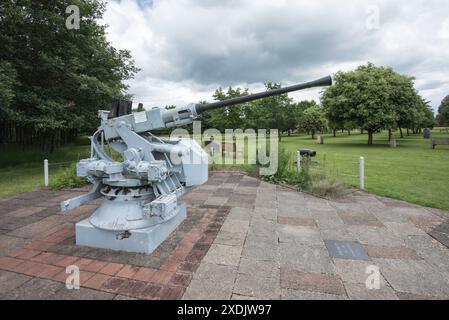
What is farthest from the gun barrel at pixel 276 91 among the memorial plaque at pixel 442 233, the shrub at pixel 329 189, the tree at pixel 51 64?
the tree at pixel 51 64

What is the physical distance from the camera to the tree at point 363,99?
73.3 feet

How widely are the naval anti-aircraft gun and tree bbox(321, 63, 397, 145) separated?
22.4 metres

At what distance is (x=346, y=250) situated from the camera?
3.64 m

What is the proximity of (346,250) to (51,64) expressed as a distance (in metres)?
11.8

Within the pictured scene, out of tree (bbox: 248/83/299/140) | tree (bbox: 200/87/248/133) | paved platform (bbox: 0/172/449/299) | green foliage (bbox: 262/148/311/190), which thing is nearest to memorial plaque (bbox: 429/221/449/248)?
paved platform (bbox: 0/172/449/299)

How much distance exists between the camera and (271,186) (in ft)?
25.6

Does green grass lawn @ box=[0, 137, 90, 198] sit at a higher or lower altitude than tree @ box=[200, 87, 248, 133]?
lower

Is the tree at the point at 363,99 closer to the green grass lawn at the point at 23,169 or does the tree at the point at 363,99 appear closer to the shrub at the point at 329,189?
the shrub at the point at 329,189

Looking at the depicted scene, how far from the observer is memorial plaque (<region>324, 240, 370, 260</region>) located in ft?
11.4

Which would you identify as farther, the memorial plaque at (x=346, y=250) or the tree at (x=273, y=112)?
the tree at (x=273, y=112)

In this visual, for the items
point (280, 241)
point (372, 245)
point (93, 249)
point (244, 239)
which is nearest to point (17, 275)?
point (93, 249)

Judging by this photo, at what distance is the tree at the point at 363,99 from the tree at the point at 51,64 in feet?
64.8

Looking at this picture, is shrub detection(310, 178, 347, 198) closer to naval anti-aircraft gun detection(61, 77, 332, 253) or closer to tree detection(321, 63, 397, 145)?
naval anti-aircraft gun detection(61, 77, 332, 253)
